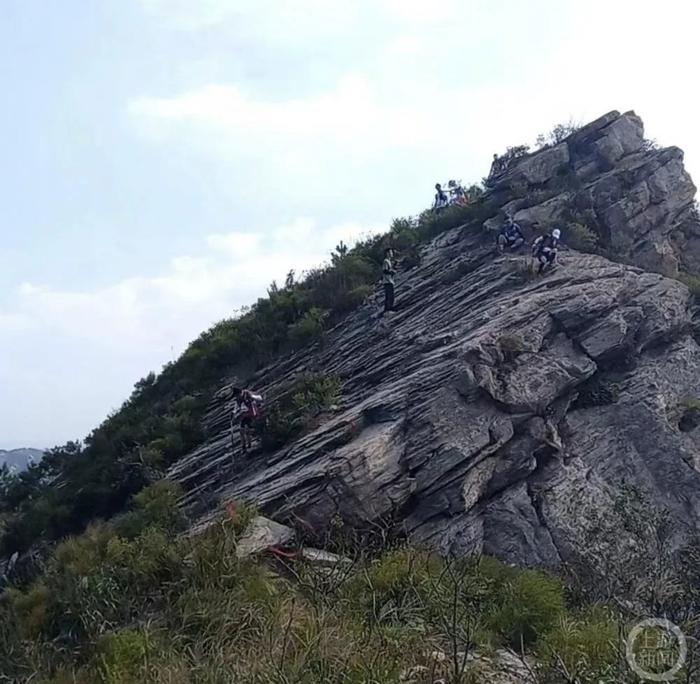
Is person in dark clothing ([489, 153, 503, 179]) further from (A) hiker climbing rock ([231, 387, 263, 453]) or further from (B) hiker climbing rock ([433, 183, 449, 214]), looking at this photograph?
(A) hiker climbing rock ([231, 387, 263, 453])

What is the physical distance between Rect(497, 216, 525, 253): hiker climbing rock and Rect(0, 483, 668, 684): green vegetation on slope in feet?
35.2

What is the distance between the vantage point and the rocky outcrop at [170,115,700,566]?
43.4 ft

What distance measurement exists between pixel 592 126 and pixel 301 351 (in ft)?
41.7

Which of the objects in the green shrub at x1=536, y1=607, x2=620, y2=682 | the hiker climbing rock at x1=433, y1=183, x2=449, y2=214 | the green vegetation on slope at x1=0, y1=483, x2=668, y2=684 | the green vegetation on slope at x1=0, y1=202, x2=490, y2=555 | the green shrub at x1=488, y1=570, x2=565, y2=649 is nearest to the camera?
the green shrub at x1=536, y1=607, x2=620, y2=682

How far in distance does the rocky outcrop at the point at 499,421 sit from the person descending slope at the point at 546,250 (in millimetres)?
399

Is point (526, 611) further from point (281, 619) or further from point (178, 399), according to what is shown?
point (178, 399)

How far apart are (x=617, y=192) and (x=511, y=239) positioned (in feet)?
13.3

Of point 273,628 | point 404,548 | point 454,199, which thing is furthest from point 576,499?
point 454,199

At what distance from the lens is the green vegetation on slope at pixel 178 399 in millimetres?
18453

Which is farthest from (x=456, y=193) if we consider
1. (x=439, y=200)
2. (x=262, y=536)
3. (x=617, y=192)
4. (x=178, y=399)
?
(x=262, y=536)

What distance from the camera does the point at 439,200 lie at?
27.2 m

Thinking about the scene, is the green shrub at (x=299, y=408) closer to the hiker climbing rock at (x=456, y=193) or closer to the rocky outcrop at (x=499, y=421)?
the rocky outcrop at (x=499, y=421)

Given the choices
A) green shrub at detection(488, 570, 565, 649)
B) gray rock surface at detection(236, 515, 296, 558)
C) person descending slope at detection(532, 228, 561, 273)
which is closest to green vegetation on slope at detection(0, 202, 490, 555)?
person descending slope at detection(532, 228, 561, 273)

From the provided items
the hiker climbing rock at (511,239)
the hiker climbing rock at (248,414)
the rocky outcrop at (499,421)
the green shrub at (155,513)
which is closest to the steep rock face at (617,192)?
the hiker climbing rock at (511,239)
